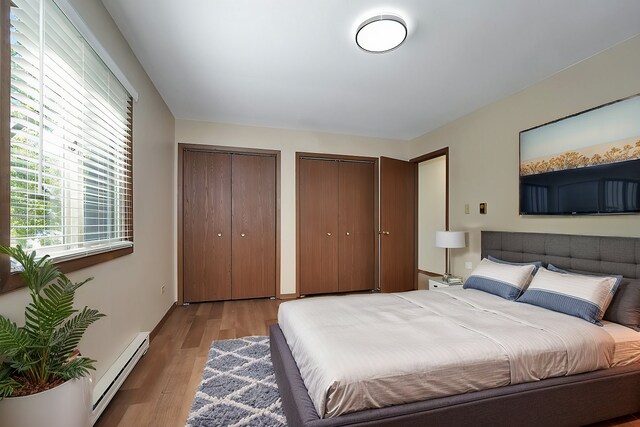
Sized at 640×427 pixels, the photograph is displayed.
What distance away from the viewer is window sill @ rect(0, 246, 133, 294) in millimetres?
1120

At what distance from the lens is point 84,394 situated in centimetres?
120

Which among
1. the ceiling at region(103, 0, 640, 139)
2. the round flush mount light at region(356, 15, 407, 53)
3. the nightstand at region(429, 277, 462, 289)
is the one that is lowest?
the nightstand at region(429, 277, 462, 289)

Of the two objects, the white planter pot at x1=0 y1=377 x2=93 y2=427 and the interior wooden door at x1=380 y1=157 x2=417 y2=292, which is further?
the interior wooden door at x1=380 y1=157 x2=417 y2=292

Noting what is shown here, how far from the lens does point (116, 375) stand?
1.82 metres

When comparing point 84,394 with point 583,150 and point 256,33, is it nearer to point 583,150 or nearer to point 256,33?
point 256,33

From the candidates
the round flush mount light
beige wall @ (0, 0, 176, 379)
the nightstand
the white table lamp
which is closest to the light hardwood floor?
beige wall @ (0, 0, 176, 379)

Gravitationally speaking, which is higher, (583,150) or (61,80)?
(61,80)

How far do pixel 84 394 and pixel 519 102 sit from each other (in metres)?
4.06

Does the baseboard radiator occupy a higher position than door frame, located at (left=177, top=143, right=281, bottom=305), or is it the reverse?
door frame, located at (left=177, top=143, right=281, bottom=305)

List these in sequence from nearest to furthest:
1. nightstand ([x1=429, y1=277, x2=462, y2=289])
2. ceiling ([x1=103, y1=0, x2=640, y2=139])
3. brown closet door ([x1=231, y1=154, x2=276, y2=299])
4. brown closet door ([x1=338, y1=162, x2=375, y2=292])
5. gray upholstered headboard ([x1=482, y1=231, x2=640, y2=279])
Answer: ceiling ([x1=103, y1=0, x2=640, y2=139]) → gray upholstered headboard ([x1=482, y1=231, x2=640, y2=279]) → nightstand ([x1=429, y1=277, x2=462, y2=289]) → brown closet door ([x1=231, y1=154, x2=276, y2=299]) → brown closet door ([x1=338, y1=162, x2=375, y2=292])

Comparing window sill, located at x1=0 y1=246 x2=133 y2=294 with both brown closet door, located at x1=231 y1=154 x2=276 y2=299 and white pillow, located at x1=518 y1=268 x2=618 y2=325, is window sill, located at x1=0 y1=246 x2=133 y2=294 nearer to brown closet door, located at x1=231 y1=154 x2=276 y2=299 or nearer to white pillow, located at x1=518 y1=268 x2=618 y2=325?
brown closet door, located at x1=231 y1=154 x2=276 y2=299

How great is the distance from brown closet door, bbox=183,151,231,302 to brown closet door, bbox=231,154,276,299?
4.4 inches

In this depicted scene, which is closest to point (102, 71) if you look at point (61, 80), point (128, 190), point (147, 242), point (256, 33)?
point (61, 80)

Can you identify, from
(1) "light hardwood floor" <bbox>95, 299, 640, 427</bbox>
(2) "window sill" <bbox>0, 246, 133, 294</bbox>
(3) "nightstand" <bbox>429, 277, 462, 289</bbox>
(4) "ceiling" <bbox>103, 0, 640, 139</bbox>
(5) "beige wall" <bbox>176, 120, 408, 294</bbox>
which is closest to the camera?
(2) "window sill" <bbox>0, 246, 133, 294</bbox>
